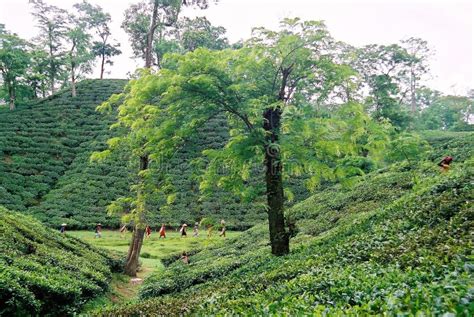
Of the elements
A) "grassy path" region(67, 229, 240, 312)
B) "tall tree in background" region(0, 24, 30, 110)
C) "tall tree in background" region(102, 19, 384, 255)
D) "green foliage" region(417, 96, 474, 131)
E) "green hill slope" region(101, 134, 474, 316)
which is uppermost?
"tall tree in background" region(0, 24, 30, 110)

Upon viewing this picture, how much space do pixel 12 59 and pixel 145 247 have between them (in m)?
30.3

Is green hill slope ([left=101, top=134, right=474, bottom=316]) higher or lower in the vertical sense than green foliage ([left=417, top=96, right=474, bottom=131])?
lower

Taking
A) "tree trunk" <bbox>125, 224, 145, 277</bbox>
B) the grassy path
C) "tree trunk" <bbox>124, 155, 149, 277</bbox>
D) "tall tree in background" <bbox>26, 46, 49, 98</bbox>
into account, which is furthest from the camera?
"tall tree in background" <bbox>26, 46, 49, 98</bbox>

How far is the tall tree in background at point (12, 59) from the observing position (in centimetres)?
4228

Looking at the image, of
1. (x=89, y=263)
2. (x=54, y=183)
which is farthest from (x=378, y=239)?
(x=54, y=183)

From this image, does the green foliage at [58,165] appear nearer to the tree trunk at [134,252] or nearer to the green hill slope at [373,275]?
the tree trunk at [134,252]

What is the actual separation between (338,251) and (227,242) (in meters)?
14.0

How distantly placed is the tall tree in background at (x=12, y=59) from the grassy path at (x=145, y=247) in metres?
24.9

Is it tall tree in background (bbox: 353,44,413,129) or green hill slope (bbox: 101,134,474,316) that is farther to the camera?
tall tree in background (bbox: 353,44,413,129)

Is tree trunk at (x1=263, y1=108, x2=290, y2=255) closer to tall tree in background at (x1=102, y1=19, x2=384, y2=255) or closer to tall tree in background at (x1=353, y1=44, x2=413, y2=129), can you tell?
tall tree in background at (x1=102, y1=19, x2=384, y2=255)

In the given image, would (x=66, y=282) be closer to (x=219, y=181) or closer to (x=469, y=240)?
(x=219, y=181)

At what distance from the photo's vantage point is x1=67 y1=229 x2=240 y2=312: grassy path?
14.8m

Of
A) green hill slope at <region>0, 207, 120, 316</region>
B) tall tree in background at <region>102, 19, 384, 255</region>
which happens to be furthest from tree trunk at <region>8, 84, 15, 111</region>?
tall tree in background at <region>102, 19, 384, 255</region>

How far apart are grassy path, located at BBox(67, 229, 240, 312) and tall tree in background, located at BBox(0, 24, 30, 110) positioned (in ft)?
81.7
